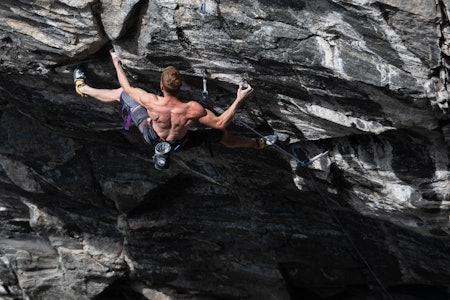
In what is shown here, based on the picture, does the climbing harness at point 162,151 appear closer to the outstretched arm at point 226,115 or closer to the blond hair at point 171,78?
the outstretched arm at point 226,115

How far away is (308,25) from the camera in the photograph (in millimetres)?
8797

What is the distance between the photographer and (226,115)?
1004cm

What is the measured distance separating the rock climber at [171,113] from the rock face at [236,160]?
0.31 m

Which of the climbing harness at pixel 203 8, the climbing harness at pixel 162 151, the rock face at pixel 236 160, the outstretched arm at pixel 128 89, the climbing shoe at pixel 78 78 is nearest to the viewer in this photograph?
the rock face at pixel 236 160

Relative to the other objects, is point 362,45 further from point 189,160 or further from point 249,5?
point 189,160

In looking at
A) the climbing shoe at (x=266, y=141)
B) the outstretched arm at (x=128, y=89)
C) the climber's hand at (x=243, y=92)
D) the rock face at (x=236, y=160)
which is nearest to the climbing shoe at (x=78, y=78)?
the rock face at (x=236, y=160)

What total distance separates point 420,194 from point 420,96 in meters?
2.14

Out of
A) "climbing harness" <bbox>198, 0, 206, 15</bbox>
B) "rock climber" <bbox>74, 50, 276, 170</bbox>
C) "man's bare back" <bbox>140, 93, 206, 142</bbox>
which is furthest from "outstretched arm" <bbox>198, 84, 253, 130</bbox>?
"climbing harness" <bbox>198, 0, 206, 15</bbox>

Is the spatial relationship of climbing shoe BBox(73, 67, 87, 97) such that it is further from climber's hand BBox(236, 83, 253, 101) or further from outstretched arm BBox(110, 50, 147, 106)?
climber's hand BBox(236, 83, 253, 101)

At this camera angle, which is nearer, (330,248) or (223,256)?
(330,248)

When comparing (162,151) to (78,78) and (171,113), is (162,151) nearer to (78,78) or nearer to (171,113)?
(171,113)

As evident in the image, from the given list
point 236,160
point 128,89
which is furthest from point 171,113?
point 236,160

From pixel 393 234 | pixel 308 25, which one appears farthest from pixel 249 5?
pixel 393 234

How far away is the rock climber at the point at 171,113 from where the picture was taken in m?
9.70
